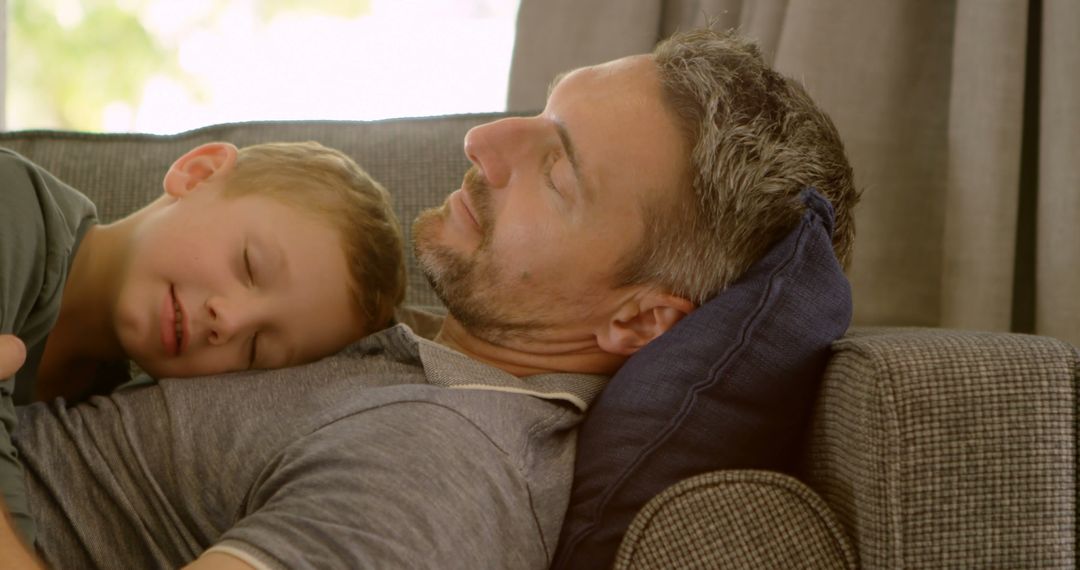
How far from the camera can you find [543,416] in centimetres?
101

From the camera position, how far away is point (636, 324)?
1.20 m

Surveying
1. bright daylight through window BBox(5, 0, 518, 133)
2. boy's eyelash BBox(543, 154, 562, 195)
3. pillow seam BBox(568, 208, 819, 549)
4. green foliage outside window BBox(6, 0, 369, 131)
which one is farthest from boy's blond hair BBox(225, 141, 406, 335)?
green foliage outside window BBox(6, 0, 369, 131)

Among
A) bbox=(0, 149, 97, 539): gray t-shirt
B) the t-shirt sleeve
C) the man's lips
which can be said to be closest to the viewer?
the t-shirt sleeve

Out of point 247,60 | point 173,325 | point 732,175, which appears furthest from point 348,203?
point 247,60

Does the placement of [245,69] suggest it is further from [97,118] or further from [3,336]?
[3,336]

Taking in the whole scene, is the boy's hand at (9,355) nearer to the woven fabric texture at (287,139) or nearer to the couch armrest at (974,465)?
the woven fabric texture at (287,139)

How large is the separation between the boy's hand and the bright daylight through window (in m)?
1.85

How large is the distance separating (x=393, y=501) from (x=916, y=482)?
1.43ft

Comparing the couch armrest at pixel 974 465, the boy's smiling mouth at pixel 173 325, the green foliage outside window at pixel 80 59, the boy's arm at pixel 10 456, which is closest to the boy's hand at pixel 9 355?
the boy's arm at pixel 10 456

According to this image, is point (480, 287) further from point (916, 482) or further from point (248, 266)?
point (916, 482)

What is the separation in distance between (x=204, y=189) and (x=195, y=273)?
0.14 meters

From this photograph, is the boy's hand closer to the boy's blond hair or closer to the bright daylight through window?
the boy's blond hair

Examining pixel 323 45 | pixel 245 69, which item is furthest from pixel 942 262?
pixel 245 69

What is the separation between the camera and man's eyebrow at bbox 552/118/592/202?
1.16 metres
